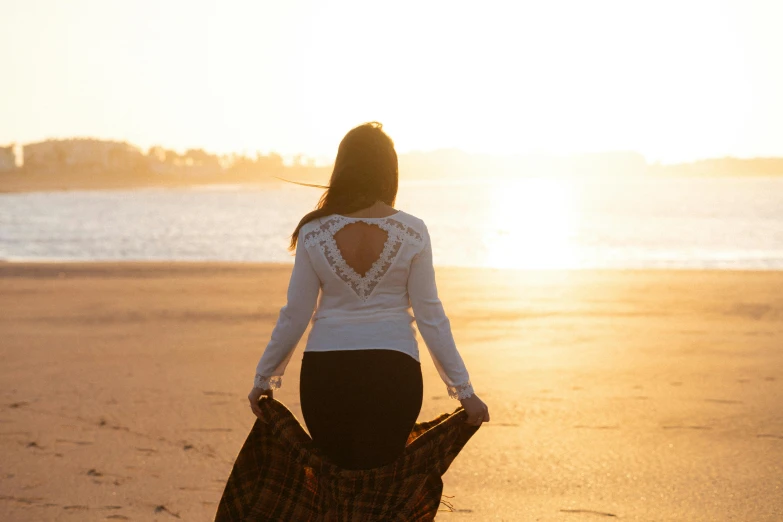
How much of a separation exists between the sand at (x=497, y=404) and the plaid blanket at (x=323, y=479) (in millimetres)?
1278

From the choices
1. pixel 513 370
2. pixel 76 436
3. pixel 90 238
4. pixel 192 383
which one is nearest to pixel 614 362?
pixel 513 370

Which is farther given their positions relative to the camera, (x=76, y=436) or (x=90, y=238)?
(x=90, y=238)

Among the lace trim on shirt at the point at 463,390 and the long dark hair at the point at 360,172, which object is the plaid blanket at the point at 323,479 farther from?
the long dark hair at the point at 360,172

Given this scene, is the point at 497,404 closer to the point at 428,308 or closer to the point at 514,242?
the point at 428,308

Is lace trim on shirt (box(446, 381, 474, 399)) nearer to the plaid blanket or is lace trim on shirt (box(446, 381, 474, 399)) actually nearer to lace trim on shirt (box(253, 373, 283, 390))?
the plaid blanket

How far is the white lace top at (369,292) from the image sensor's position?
304 centimetres

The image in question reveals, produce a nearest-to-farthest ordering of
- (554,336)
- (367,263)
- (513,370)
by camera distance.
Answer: (367,263) → (513,370) → (554,336)

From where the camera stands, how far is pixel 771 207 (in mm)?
68188

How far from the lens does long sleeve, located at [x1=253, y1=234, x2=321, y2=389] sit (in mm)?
3078

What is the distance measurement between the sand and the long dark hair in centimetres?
217

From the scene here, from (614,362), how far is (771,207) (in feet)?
216

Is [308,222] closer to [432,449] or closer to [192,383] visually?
[432,449]

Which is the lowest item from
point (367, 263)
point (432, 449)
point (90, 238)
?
point (90, 238)

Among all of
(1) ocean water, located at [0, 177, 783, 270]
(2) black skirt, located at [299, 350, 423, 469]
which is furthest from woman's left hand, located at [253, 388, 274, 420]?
(1) ocean water, located at [0, 177, 783, 270]
